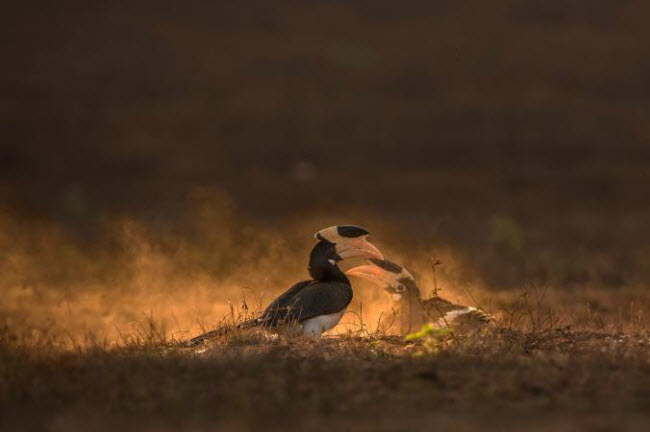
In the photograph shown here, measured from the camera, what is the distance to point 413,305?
41.2 ft

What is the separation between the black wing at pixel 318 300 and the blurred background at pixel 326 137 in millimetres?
3994

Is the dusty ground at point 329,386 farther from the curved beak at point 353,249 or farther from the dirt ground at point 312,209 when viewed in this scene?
the curved beak at point 353,249

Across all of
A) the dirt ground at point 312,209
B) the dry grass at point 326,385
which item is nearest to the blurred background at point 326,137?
the dirt ground at point 312,209

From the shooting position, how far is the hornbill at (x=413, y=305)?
11.5 meters

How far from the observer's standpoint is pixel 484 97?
143 ft

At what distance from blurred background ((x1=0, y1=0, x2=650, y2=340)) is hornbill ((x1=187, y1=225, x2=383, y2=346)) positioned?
151 inches

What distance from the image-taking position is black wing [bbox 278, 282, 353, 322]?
11.7m

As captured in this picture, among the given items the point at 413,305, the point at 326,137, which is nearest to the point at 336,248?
the point at 413,305

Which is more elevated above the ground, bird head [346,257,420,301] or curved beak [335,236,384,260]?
curved beak [335,236,384,260]

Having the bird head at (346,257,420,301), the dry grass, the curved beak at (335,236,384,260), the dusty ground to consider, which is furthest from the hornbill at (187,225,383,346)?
the dusty ground

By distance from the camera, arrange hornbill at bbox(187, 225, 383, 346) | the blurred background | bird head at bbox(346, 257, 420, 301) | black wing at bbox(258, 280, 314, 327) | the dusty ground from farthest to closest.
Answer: the blurred background
bird head at bbox(346, 257, 420, 301)
hornbill at bbox(187, 225, 383, 346)
black wing at bbox(258, 280, 314, 327)
the dusty ground

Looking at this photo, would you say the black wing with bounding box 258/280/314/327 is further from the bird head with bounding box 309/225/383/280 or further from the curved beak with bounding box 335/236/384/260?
the curved beak with bounding box 335/236/384/260

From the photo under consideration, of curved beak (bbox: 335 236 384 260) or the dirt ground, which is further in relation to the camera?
curved beak (bbox: 335 236 384 260)

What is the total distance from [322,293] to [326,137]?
2811cm
